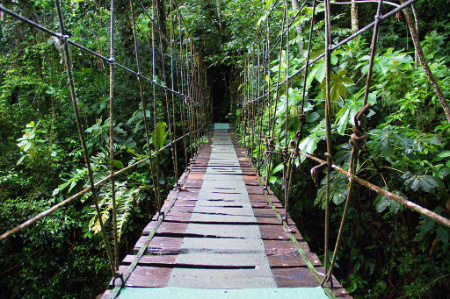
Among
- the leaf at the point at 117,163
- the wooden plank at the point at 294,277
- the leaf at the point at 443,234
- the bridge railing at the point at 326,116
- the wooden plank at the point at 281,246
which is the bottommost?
the wooden plank at the point at 294,277

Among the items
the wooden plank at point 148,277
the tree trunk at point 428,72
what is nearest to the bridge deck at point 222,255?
the wooden plank at point 148,277

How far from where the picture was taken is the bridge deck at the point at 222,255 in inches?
37.9

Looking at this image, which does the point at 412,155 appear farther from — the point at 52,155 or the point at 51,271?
the point at 52,155

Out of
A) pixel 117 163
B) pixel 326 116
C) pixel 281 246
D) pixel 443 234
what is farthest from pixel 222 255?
pixel 117 163

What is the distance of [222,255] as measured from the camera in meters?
1.19

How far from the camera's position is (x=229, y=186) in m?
2.23

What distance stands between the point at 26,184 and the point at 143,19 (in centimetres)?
368

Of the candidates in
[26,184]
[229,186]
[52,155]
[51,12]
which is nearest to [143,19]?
[51,12]

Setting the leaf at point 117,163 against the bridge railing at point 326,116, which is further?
the leaf at point 117,163

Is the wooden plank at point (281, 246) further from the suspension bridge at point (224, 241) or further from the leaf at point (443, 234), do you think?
the leaf at point (443, 234)

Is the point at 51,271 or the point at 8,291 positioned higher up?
the point at 51,271

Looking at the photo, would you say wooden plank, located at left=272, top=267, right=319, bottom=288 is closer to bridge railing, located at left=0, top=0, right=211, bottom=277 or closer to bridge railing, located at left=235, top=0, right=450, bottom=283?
bridge railing, located at left=235, top=0, right=450, bottom=283

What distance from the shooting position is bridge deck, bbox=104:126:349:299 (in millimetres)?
961

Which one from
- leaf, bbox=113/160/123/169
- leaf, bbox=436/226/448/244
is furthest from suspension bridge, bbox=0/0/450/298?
leaf, bbox=113/160/123/169
